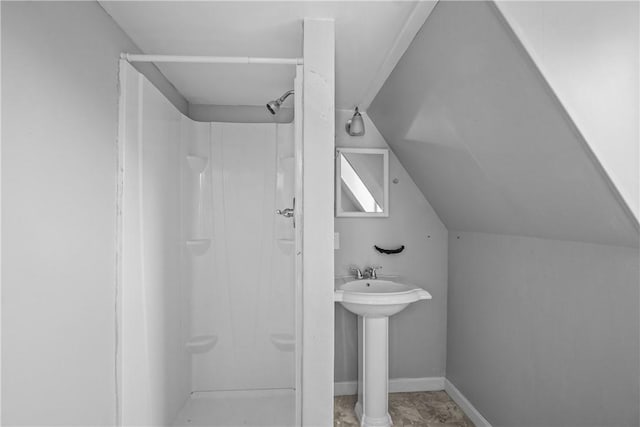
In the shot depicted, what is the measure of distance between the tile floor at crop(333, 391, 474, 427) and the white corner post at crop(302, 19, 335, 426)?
39.8 inches

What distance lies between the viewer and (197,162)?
2.48m

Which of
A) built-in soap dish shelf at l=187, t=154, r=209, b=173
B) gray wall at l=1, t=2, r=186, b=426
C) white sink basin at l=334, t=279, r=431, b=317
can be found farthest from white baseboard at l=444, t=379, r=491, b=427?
built-in soap dish shelf at l=187, t=154, r=209, b=173

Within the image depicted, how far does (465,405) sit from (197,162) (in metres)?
2.34

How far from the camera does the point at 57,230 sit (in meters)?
1.30

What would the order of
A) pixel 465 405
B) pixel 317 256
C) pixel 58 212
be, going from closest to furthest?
pixel 58 212
pixel 317 256
pixel 465 405

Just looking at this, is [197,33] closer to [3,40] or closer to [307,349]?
[3,40]

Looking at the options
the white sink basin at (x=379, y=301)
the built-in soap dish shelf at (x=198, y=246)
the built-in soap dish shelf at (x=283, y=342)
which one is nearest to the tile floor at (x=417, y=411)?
the built-in soap dish shelf at (x=283, y=342)

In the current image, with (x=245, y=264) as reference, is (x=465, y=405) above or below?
below


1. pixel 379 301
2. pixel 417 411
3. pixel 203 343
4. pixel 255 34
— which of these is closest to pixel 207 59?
pixel 255 34

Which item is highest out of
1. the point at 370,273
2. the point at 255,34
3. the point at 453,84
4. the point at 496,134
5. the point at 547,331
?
the point at 255,34

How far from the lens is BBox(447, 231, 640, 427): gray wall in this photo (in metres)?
1.47

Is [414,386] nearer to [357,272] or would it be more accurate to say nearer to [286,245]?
[357,272]

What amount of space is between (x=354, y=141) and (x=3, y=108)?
Result: 2.23 metres

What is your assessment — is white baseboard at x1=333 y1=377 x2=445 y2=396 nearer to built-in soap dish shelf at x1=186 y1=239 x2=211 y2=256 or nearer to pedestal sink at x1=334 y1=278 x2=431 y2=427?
pedestal sink at x1=334 y1=278 x2=431 y2=427
